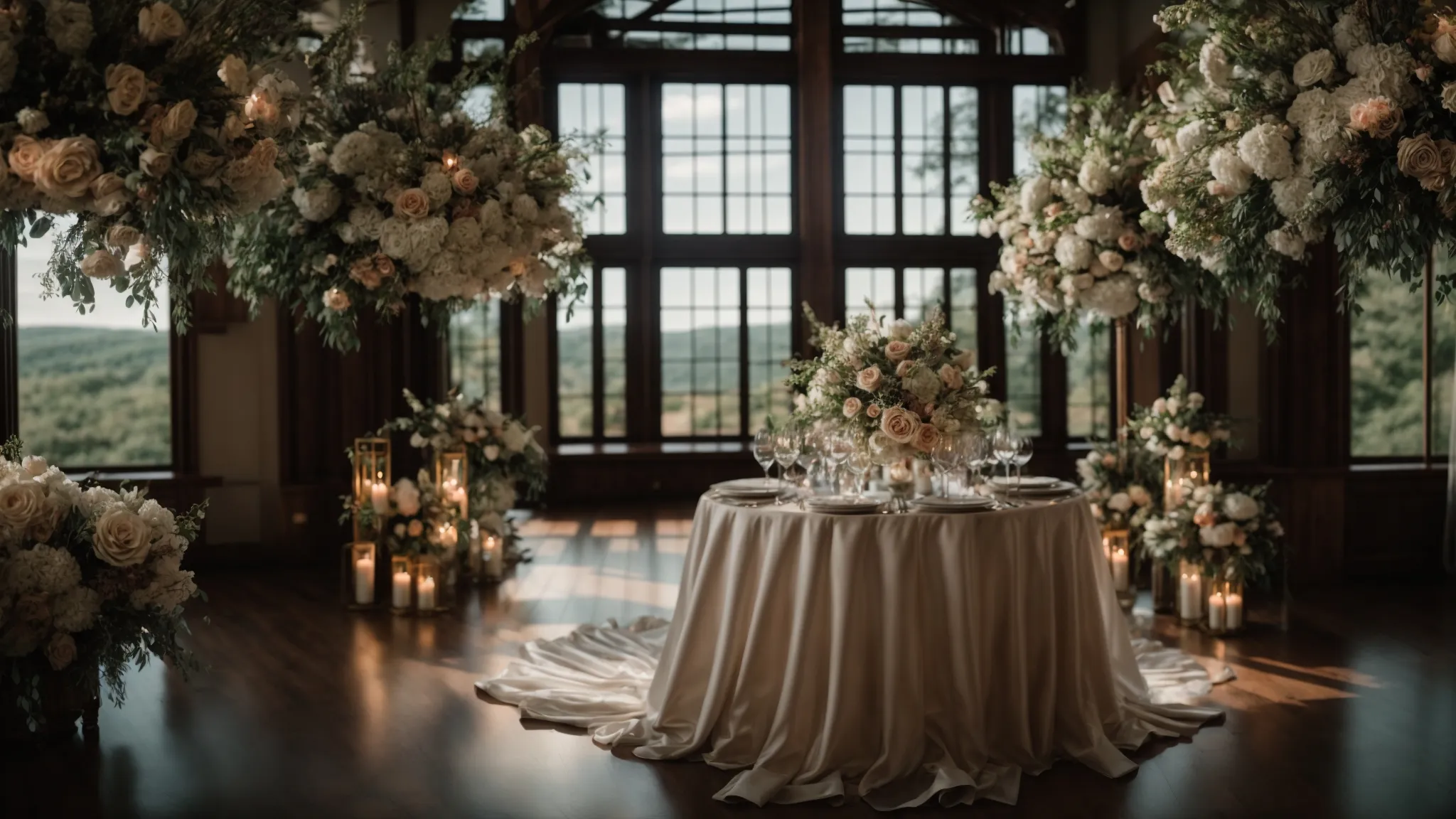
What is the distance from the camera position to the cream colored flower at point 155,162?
3.20 meters

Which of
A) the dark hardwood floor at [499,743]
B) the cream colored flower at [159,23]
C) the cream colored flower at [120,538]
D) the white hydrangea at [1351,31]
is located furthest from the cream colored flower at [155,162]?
the white hydrangea at [1351,31]

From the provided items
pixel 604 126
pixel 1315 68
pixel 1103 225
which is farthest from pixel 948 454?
pixel 604 126

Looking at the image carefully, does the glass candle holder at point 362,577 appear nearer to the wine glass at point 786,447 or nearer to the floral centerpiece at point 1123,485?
the wine glass at point 786,447

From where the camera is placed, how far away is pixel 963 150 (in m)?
11.9

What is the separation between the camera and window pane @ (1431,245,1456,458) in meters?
7.67

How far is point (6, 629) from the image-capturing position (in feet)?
14.1

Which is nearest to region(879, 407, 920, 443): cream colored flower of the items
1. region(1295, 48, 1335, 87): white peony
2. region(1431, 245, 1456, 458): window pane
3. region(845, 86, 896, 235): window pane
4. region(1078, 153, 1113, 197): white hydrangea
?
region(1295, 48, 1335, 87): white peony

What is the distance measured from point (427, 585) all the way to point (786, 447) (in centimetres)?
286

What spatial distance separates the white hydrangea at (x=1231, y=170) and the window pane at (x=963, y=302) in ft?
25.8

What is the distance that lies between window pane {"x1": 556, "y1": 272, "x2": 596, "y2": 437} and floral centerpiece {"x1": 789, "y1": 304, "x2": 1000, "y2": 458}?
290 inches

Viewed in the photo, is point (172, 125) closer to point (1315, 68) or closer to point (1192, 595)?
point (1315, 68)

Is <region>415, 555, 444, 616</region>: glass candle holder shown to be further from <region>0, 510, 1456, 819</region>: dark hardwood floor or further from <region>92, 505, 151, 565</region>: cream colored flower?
<region>92, 505, 151, 565</region>: cream colored flower

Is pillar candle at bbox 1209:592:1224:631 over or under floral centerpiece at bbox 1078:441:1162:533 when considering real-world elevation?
under

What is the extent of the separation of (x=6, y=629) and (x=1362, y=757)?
4.54 metres
